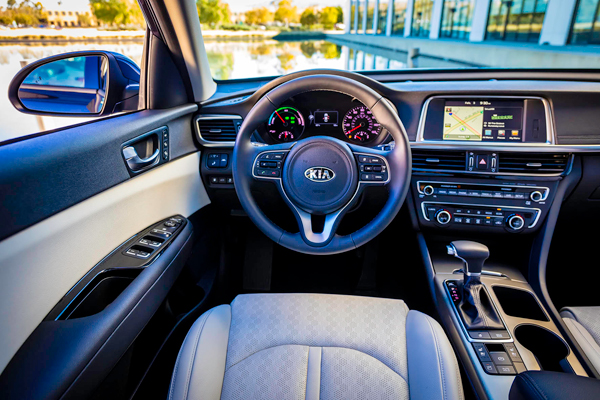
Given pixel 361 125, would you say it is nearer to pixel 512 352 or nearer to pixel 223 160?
pixel 223 160

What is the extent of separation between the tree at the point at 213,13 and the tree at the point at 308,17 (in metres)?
0.42

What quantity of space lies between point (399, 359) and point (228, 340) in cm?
58

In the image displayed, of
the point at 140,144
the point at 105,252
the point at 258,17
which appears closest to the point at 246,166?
the point at 140,144

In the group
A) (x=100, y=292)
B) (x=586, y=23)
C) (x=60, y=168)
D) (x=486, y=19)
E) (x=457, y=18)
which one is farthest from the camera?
(x=457, y=18)

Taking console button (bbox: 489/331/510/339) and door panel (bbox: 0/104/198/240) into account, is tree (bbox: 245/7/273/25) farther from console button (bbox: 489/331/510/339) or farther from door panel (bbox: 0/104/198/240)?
console button (bbox: 489/331/510/339)

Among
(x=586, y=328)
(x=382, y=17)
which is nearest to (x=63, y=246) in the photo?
(x=586, y=328)

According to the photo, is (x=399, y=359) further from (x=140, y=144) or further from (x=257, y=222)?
(x=140, y=144)

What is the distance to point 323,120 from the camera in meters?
1.89

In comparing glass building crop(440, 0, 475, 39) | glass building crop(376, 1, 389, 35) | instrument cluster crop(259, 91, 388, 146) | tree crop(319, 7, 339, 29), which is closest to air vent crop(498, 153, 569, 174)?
instrument cluster crop(259, 91, 388, 146)

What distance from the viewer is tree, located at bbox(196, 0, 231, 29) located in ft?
6.47

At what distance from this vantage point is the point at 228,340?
134 centimetres

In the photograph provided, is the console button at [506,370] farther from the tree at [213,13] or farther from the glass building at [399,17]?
the glass building at [399,17]

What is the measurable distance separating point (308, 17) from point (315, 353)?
1812 millimetres

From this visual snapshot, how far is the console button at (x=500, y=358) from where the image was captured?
4.66ft
